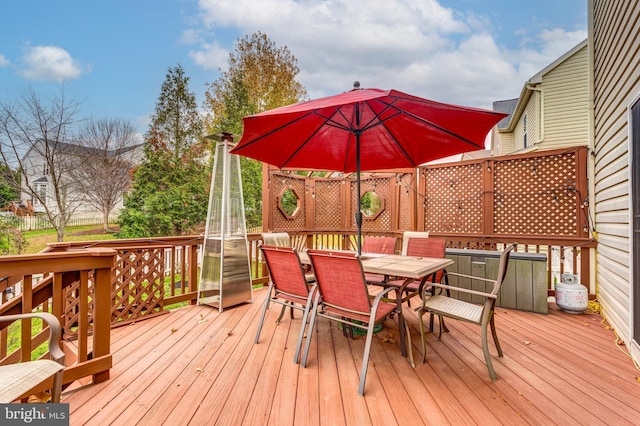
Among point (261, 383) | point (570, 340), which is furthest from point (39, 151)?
point (570, 340)

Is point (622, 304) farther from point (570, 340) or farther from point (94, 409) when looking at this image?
point (94, 409)

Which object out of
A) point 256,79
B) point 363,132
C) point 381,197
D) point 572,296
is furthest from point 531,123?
point 256,79

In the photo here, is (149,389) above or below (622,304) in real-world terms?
below

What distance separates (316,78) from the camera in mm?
13219

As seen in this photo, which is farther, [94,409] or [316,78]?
[316,78]

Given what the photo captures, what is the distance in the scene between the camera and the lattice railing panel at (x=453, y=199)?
4.86m

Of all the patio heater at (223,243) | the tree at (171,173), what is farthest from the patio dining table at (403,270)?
the tree at (171,173)

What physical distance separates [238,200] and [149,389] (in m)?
2.57

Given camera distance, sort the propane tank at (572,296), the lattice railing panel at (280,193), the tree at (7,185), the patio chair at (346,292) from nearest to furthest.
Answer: the patio chair at (346,292) < the propane tank at (572,296) < the lattice railing panel at (280,193) < the tree at (7,185)

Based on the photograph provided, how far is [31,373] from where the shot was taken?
1.36 metres

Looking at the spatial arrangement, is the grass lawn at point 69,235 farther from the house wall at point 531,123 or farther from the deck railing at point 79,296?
the house wall at point 531,123

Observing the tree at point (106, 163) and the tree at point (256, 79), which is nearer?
the tree at point (106, 163)

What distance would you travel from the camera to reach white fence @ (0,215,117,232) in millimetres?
8248

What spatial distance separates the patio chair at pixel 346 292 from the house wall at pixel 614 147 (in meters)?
2.29
